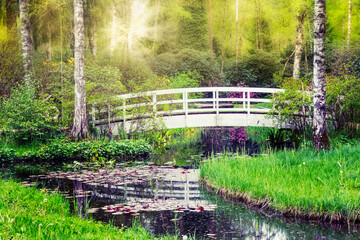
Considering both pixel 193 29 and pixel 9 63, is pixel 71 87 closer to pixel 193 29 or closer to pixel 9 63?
pixel 9 63

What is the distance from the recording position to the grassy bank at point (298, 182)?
554cm

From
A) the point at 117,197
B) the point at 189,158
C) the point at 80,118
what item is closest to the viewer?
the point at 117,197

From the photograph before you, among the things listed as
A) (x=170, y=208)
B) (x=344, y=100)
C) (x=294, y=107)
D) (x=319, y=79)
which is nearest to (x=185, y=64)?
(x=294, y=107)

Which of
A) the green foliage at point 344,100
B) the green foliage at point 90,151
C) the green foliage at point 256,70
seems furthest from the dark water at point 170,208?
the green foliage at point 256,70

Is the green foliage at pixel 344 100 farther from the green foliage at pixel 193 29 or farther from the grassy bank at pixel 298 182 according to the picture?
the green foliage at pixel 193 29

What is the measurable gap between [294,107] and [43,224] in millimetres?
9881

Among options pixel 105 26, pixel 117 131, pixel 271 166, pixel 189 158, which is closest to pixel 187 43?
pixel 105 26

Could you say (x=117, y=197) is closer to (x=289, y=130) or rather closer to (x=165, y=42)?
(x=289, y=130)

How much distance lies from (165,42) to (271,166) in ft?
92.8

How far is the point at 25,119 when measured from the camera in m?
11.9

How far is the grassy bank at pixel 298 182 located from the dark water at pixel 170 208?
264 mm

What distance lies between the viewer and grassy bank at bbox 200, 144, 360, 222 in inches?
218

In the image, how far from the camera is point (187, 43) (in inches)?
1453

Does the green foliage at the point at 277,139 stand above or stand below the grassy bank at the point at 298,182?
above
